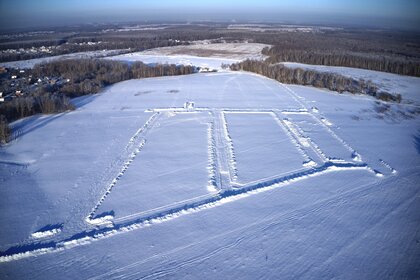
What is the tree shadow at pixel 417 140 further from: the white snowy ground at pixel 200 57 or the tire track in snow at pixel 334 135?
the white snowy ground at pixel 200 57

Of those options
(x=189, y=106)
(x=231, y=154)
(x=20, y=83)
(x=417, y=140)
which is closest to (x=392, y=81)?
(x=417, y=140)

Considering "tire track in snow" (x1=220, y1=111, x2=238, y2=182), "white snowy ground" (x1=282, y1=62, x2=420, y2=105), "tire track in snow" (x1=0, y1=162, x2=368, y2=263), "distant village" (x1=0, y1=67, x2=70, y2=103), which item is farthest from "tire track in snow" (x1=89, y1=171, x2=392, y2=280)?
"distant village" (x1=0, y1=67, x2=70, y2=103)

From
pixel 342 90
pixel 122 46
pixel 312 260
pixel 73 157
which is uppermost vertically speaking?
pixel 122 46

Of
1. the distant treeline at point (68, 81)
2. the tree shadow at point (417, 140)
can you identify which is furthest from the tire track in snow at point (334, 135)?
the distant treeline at point (68, 81)

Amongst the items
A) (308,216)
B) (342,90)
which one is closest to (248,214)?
(308,216)

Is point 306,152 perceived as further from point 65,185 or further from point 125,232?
point 65,185
